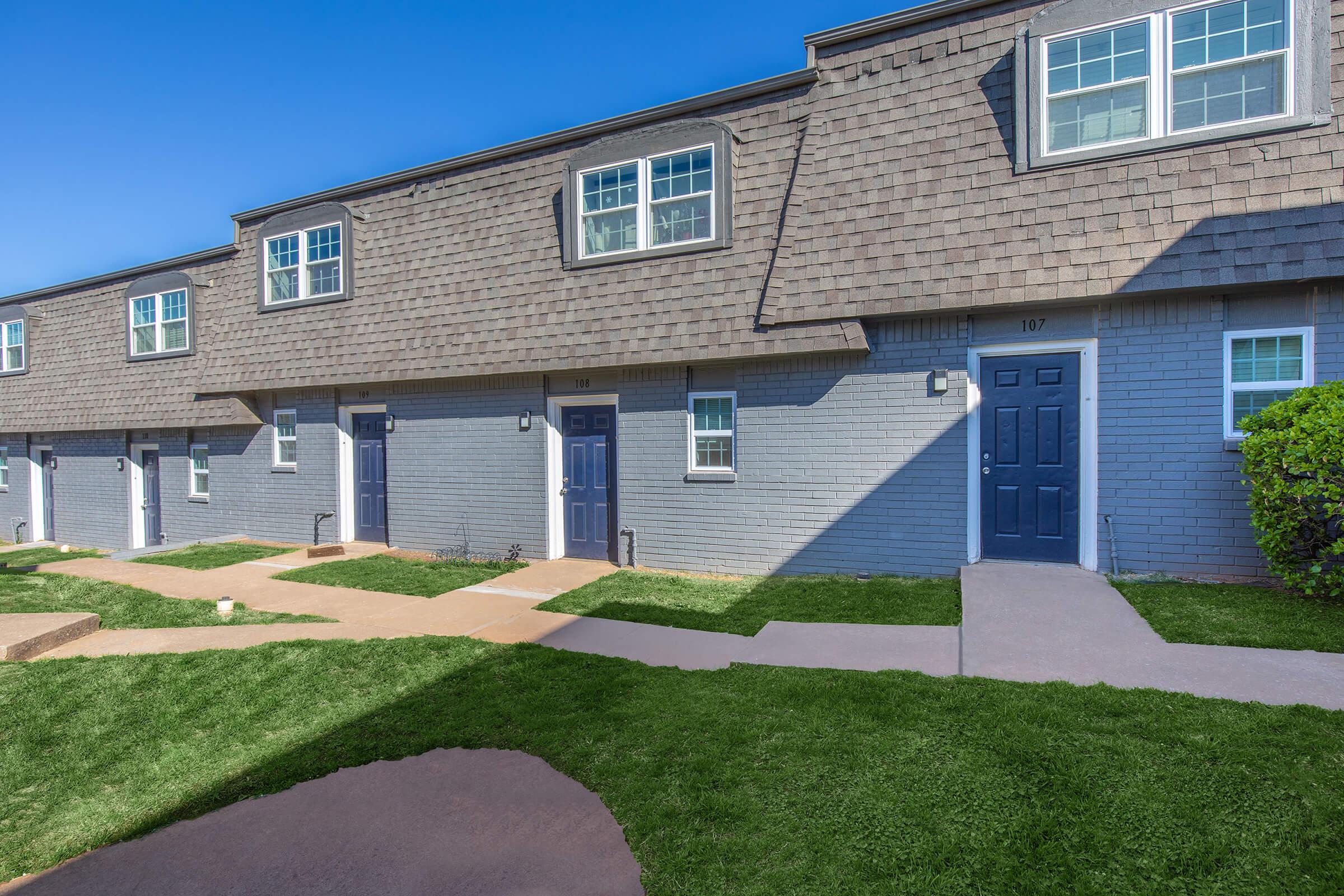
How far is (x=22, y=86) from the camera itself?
37.5 ft

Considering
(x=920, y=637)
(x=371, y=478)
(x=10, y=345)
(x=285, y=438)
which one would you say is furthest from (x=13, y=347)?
(x=920, y=637)

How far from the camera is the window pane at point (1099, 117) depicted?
659 cm

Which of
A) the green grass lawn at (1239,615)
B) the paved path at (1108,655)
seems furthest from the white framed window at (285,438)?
the green grass lawn at (1239,615)

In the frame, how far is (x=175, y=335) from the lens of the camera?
1384cm

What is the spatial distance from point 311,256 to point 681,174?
23.2 ft

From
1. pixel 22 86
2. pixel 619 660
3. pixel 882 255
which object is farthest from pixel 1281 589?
pixel 22 86

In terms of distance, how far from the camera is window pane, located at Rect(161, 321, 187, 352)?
13.6 metres

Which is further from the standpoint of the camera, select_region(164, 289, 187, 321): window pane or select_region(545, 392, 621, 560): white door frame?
select_region(164, 289, 187, 321): window pane

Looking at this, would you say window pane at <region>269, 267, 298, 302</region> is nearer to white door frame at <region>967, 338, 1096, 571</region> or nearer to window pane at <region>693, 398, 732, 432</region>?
window pane at <region>693, 398, 732, 432</region>

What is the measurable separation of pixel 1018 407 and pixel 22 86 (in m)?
16.1

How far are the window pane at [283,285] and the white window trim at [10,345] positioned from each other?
31.0 ft

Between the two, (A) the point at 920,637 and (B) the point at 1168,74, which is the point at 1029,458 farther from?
(B) the point at 1168,74

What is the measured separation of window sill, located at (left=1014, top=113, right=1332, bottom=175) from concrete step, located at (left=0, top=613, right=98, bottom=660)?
32.1 ft

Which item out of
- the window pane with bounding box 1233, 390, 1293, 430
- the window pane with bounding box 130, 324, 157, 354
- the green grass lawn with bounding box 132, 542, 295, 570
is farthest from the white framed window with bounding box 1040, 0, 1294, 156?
the window pane with bounding box 130, 324, 157, 354
